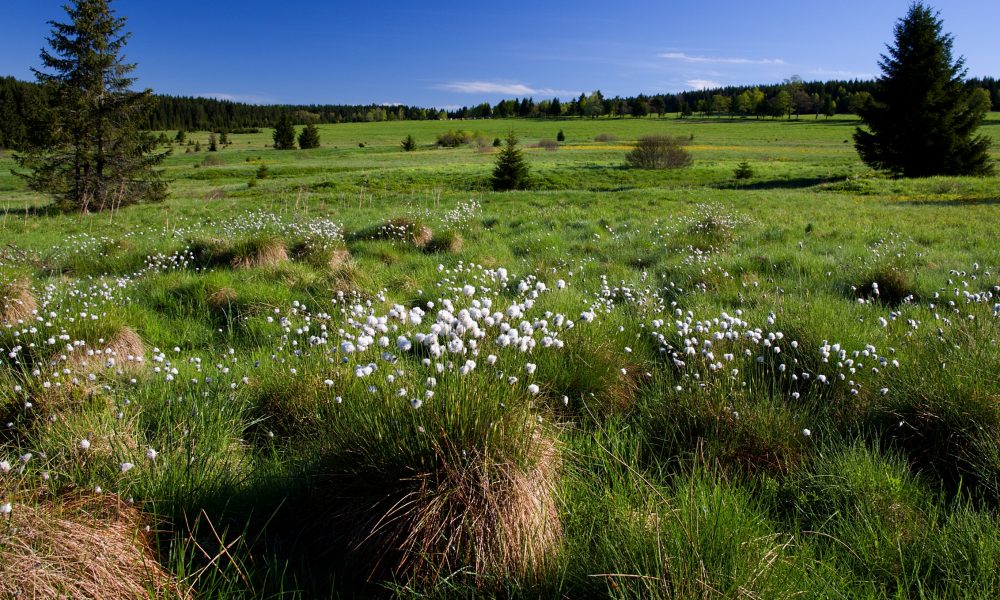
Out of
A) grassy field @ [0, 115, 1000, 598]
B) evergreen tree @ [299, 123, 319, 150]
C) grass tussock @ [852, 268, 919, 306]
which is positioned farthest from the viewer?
evergreen tree @ [299, 123, 319, 150]

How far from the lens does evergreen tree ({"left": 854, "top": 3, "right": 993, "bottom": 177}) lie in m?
29.7

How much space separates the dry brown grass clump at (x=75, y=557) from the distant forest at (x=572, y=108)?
111m

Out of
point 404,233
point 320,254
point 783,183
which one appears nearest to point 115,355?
point 320,254

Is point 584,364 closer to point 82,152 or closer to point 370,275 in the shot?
point 370,275

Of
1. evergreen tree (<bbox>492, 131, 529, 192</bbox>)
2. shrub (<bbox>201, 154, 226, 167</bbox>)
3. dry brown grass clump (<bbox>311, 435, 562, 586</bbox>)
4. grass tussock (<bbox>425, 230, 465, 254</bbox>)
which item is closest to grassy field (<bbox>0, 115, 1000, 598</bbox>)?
dry brown grass clump (<bbox>311, 435, 562, 586</bbox>)

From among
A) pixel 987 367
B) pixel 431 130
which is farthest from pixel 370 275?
pixel 431 130

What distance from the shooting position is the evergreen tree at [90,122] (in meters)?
25.2

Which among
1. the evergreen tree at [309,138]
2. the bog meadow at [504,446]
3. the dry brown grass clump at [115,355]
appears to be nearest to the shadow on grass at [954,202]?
the bog meadow at [504,446]

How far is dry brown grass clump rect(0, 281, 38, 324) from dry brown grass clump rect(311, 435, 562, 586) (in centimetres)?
504

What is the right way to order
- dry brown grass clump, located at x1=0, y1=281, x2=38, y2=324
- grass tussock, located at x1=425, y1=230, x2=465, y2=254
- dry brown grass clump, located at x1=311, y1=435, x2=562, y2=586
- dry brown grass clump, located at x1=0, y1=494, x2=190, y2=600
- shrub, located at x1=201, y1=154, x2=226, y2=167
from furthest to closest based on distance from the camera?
shrub, located at x1=201, y1=154, x2=226, y2=167 → grass tussock, located at x1=425, y1=230, x2=465, y2=254 → dry brown grass clump, located at x1=0, y1=281, x2=38, y2=324 → dry brown grass clump, located at x1=311, y1=435, x2=562, y2=586 → dry brown grass clump, located at x1=0, y1=494, x2=190, y2=600

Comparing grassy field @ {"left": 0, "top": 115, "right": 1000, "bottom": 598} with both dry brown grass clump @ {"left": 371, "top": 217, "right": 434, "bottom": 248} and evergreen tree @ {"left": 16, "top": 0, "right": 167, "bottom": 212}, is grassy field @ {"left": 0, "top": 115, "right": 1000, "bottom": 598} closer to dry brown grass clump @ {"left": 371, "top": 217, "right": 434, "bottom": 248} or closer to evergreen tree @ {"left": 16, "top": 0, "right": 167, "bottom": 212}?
dry brown grass clump @ {"left": 371, "top": 217, "right": 434, "bottom": 248}

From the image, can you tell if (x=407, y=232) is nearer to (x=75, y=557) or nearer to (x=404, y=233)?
(x=404, y=233)

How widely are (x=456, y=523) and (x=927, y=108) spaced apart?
38.4 meters

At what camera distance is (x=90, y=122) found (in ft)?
84.8
